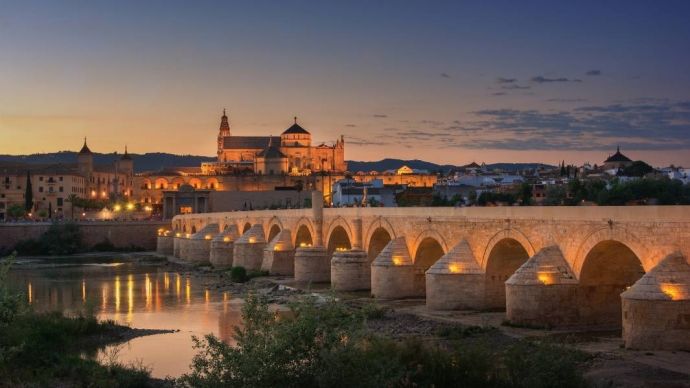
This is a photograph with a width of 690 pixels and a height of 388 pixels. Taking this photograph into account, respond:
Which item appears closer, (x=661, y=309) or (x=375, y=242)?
(x=661, y=309)

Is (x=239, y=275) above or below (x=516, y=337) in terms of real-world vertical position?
below

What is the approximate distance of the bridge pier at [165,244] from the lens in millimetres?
69812

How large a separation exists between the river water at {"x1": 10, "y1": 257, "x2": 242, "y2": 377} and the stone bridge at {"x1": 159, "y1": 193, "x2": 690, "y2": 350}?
479cm

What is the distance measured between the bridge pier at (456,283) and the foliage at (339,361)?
9.55 m

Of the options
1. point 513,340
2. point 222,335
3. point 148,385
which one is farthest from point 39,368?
point 513,340

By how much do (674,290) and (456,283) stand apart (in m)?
8.16

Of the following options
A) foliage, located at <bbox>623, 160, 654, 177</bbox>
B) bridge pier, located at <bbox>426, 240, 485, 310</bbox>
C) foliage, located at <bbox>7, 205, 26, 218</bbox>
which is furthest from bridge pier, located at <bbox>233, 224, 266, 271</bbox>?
foliage, located at <bbox>7, 205, 26, 218</bbox>

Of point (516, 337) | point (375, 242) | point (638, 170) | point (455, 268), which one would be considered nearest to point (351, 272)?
point (375, 242)

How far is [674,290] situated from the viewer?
53.3 feet

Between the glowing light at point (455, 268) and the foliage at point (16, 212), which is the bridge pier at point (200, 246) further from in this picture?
the foliage at point (16, 212)

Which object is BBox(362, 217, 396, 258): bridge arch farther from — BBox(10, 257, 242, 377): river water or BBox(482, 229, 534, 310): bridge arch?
BBox(482, 229, 534, 310): bridge arch

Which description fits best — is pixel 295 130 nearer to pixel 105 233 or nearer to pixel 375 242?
pixel 105 233

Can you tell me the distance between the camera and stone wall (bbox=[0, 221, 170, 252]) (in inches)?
2783

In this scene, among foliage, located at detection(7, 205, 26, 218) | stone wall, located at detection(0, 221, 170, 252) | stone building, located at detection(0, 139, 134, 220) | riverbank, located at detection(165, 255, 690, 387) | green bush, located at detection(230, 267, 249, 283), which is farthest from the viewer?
stone building, located at detection(0, 139, 134, 220)
